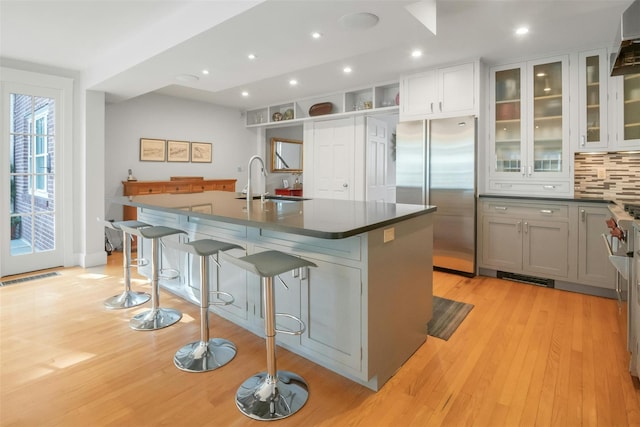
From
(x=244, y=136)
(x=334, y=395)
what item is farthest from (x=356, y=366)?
(x=244, y=136)

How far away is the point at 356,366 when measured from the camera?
6.36ft

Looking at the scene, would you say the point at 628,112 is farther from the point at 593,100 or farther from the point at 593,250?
the point at 593,250

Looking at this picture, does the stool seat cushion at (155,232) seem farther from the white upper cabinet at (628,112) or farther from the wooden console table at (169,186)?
the white upper cabinet at (628,112)

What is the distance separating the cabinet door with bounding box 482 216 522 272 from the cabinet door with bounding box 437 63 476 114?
52.3 inches

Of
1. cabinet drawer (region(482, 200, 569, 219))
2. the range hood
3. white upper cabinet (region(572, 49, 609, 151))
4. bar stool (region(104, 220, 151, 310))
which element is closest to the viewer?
the range hood

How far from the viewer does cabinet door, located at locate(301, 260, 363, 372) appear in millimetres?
1917

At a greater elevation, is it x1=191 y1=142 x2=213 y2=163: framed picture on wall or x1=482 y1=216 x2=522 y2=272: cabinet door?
x1=191 y1=142 x2=213 y2=163: framed picture on wall

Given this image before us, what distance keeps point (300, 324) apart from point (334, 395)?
446 millimetres

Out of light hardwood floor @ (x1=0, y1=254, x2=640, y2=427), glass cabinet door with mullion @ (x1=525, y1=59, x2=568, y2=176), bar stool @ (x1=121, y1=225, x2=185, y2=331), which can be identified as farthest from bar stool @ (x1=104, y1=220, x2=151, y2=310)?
glass cabinet door with mullion @ (x1=525, y1=59, x2=568, y2=176)

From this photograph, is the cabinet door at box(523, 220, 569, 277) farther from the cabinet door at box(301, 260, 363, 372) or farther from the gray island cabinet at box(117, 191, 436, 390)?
the cabinet door at box(301, 260, 363, 372)

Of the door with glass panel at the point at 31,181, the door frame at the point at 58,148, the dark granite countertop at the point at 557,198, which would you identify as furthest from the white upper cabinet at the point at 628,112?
the door with glass panel at the point at 31,181

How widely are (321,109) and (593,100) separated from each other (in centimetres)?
354

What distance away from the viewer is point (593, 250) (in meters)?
3.49

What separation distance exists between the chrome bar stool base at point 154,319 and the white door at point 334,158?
343 centimetres
